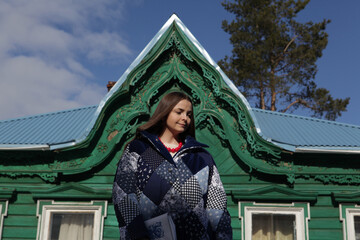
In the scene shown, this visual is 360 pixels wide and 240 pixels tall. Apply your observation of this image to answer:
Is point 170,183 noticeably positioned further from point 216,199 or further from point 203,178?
point 216,199

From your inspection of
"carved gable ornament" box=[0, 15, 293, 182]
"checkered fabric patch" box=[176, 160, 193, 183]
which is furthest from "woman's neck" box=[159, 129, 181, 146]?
"carved gable ornament" box=[0, 15, 293, 182]

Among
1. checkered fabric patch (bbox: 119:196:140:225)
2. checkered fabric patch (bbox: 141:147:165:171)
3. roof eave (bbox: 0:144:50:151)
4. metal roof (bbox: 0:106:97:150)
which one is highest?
metal roof (bbox: 0:106:97:150)

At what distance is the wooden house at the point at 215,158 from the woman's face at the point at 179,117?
353 centimetres

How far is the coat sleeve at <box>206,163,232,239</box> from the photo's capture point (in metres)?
2.78

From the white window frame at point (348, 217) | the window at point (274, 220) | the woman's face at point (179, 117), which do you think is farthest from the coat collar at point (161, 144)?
the white window frame at point (348, 217)

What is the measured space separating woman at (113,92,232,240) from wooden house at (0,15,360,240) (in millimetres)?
3541

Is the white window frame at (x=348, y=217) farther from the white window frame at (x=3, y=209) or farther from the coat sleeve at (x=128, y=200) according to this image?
the white window frame at (x=3, y=209)

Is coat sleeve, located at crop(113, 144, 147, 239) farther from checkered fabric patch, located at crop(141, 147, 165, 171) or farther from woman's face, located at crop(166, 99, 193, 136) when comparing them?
woman's face, located at crop(166, 99, 193, 136)

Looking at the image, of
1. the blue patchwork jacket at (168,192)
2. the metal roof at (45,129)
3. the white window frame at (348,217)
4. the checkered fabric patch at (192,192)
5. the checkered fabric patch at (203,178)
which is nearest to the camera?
the blue patchwork jacket at (168,192)

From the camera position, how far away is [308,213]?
6457 mm

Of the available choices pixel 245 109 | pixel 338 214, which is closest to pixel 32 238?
pixel 245 109

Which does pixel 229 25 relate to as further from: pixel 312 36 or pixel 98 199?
pixel 98 199

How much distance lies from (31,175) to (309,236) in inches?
196

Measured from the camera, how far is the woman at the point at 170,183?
2.61 meters
